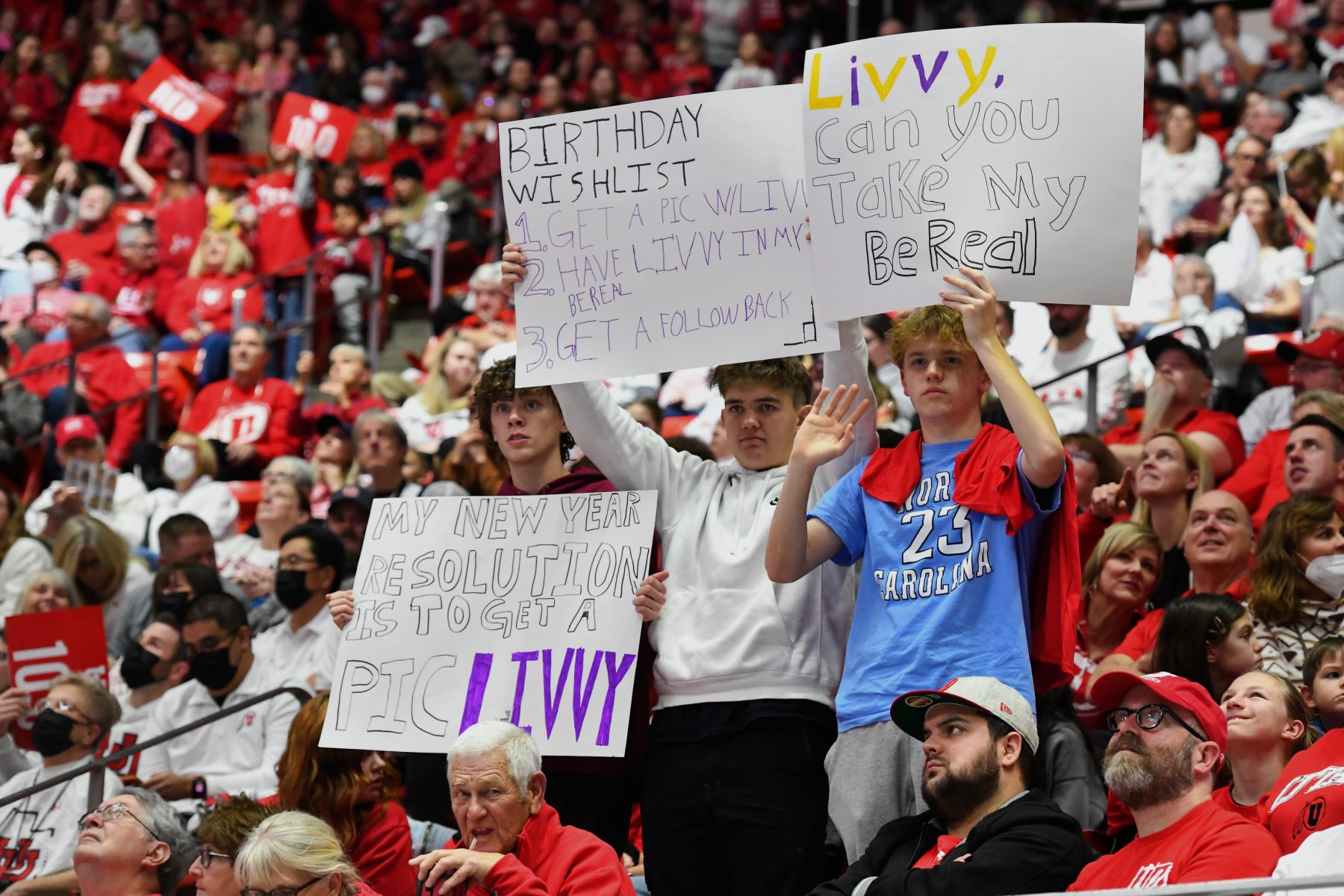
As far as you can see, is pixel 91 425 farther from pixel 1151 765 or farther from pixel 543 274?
pixel 1151 765

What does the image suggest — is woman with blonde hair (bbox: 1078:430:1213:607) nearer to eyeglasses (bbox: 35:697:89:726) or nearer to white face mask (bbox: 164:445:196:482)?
eyeglasses (bbox: 35:697:89:726)

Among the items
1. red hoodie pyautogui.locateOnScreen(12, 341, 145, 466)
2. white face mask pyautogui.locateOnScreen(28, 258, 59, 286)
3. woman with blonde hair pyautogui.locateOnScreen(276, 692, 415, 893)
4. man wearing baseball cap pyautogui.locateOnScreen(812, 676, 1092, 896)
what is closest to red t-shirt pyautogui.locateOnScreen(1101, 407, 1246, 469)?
man wearing baseball cap pyautogui.locateOnScreen(812, 676, 1092, 896)

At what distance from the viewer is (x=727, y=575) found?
4195mm

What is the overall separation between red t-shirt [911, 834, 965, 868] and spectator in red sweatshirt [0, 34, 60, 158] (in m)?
13.8

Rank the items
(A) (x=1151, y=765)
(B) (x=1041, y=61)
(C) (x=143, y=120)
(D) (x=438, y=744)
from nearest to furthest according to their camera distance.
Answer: (A) (x=1151, y=765) < (B) (x=1041, y=61) < (D) (x=438, y=744) < (C) (x=143, y=120)

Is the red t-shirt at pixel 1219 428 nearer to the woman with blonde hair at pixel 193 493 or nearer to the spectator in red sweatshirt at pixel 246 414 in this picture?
the woman with blonde hair at pixel 193 493

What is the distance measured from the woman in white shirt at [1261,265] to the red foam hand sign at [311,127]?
261 inches

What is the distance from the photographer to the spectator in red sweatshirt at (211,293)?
463 inches

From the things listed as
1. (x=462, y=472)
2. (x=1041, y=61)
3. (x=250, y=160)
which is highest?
(x=250, y=160)

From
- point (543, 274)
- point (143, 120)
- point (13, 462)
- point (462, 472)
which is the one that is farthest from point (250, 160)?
point (543, 274)

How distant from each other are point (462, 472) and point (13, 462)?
389 centimetres

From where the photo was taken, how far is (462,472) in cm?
727

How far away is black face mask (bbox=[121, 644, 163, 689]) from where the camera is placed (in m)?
6.38

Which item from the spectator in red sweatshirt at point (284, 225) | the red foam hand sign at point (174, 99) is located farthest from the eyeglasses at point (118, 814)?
the red foam hand sign at point (174, 99)
